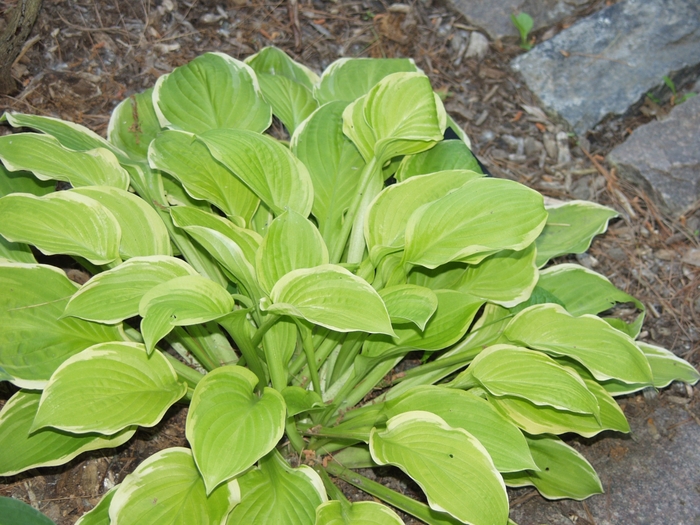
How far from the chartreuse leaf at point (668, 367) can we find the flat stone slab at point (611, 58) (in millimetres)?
1168

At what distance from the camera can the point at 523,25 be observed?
2.93 m

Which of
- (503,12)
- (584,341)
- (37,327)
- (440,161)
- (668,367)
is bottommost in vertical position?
(668,367)

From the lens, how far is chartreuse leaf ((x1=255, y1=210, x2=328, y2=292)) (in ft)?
4.95

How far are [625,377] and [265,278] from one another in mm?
891

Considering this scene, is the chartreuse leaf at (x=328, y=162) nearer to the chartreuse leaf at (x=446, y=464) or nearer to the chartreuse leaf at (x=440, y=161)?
the chartreuse leaf at (x=440, y=161)

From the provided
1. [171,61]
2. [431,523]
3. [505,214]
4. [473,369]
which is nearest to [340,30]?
[171,61]

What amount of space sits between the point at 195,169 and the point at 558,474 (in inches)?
49.2

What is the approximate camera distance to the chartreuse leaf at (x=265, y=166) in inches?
64.8

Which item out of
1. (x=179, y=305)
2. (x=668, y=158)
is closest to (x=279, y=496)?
(x=179, y=305)


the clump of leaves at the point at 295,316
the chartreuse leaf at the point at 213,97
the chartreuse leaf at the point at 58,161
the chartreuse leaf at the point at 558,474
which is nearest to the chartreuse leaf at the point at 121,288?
the clump of leaves at the point at 295,316

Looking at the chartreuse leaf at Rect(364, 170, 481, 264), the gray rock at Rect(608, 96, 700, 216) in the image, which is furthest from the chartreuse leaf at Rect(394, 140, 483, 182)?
the gray rock at Rect(608, 96, 700, 216)

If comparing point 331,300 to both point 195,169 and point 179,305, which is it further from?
point 195,169

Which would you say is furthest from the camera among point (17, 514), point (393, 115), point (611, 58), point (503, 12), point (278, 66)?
point (503, 12)

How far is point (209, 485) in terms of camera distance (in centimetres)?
125
